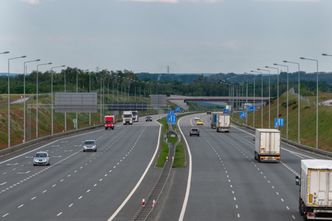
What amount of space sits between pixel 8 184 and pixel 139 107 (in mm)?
131382

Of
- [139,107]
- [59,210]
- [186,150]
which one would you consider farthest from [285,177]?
[139,107]

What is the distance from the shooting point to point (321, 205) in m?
41.3

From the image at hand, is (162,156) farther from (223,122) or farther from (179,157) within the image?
(223,122)

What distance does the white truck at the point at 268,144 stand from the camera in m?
81.6

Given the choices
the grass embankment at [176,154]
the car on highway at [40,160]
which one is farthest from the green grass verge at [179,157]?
the car on highway at [40,160]

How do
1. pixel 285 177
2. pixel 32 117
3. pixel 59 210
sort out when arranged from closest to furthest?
pixel 59 210 → pixel 285 177 → pixel 32 117

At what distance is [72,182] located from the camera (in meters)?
65.0

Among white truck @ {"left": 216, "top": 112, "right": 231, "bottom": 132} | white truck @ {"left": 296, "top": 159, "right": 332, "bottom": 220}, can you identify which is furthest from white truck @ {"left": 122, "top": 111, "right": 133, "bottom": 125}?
white truck @ {"left": 296, "top": 159, "right": 332, "bottom": 220}

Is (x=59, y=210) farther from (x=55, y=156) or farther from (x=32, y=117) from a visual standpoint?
(x=32, y=117)

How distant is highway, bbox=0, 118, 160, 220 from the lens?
48.1 m

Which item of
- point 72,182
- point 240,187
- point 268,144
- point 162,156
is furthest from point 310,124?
point 240,187

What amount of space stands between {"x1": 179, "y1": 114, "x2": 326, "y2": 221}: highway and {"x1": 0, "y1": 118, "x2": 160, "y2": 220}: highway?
14.9 ft

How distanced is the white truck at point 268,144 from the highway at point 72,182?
10.3 meters

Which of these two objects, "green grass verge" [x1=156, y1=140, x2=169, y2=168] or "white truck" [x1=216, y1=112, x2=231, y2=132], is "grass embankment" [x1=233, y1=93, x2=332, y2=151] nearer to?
"white truck" [x1=216, y1=112, x2=231, y2=132]
